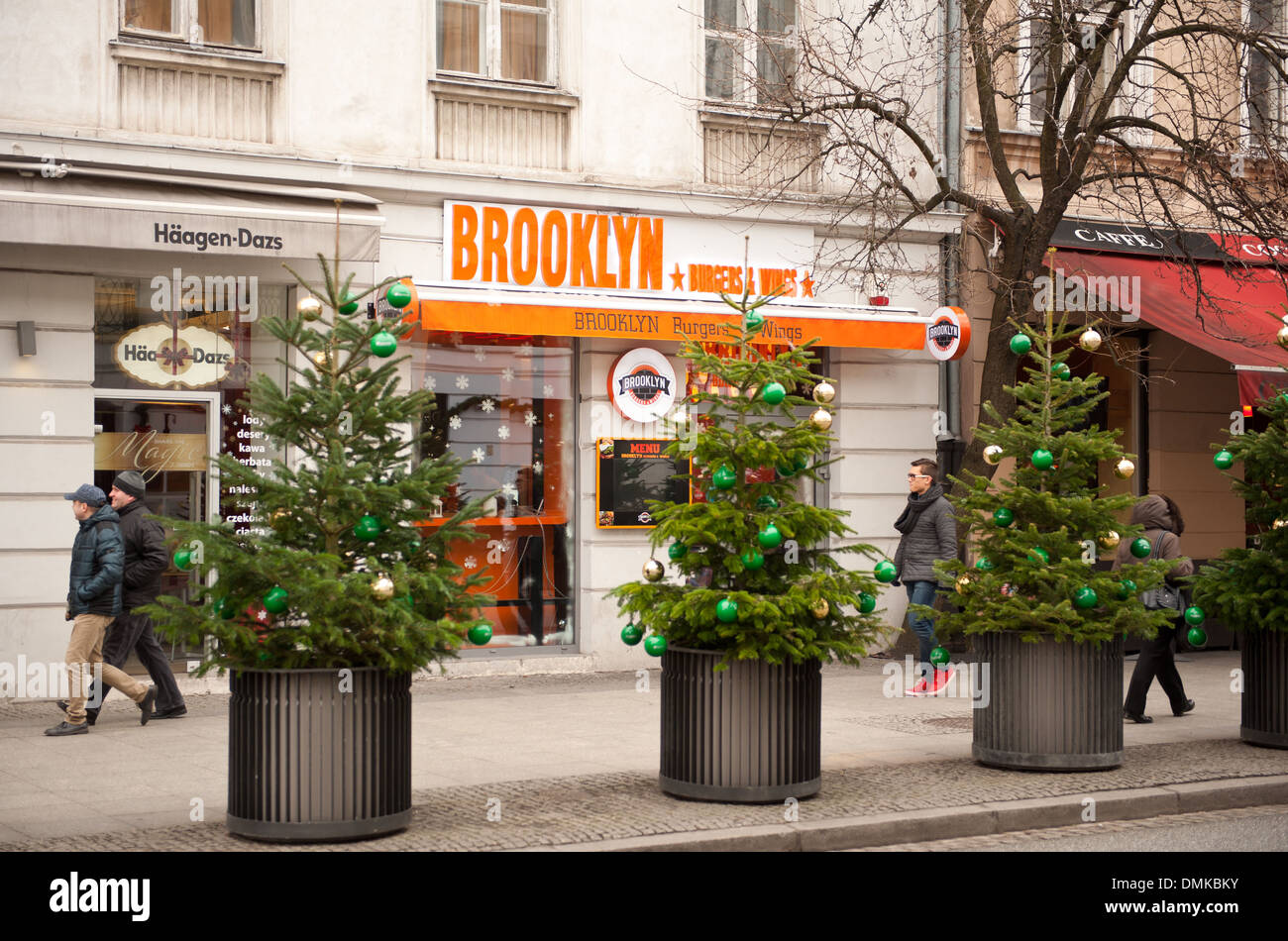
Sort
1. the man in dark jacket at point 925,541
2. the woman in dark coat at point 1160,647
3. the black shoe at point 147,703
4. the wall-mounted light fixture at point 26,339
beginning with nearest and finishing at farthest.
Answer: the black shoe at point 147,703 < the woman in dark coat at point 1160,647 < the wall-mounted light fixture at point 26,339 < the man in dark jacket at point 925,541

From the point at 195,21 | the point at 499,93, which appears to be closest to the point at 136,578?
the point at 195,21

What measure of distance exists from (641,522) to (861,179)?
13.4 ft

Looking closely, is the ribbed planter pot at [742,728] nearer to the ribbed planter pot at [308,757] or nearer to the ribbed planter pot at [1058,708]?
the ribbed planter pot at [1058,708]

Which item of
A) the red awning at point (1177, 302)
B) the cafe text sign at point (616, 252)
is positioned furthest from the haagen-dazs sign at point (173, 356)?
the red awning at point (1177, 302)

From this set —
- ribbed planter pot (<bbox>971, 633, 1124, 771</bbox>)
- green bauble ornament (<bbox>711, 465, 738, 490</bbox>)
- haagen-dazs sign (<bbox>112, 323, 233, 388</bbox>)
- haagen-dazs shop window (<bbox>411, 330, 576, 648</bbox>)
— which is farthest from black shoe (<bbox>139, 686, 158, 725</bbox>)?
ribbed planter pot (<bbox>971, 633, 1124, 771</bbox>)

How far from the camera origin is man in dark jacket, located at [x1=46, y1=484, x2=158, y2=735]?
10281 millimetres

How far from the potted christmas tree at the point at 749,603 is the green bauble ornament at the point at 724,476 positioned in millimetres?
11

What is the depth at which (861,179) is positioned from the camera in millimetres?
15008

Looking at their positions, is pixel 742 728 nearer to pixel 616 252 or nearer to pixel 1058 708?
pixel 1058 708

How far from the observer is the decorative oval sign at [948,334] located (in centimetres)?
1448

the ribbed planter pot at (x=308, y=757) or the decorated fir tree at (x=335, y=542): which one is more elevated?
the decorated fir tree at (x=335, y=542)

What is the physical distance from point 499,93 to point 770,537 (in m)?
7.24

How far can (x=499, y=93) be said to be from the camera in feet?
44.8
